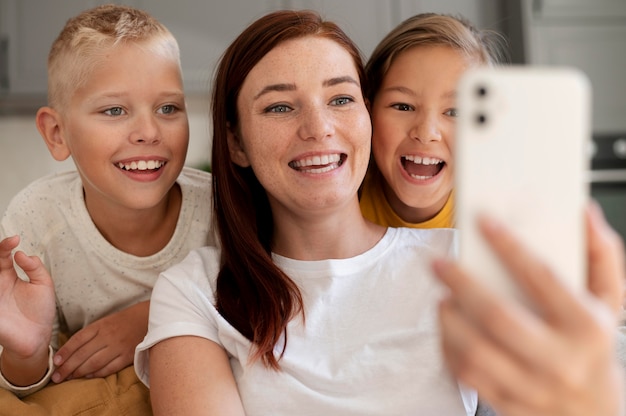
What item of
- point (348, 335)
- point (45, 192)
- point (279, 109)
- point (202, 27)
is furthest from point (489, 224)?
point (202, 27)

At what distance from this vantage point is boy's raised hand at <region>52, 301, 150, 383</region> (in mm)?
1343

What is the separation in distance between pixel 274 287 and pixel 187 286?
0.48 feet

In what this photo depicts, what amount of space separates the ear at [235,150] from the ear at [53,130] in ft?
1.42

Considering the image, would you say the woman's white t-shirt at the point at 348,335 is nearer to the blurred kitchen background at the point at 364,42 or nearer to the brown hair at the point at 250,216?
the brown hair at the point at 250,216

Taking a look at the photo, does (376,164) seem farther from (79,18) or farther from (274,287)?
(79,18)

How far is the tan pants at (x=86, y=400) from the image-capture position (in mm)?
1178

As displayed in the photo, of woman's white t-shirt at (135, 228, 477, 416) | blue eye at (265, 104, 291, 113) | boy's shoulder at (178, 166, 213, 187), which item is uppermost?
blue eye at (265, 104, 291, 113)

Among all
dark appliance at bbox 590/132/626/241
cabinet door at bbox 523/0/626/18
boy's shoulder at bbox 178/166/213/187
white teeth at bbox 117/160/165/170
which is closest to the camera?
white teeth at bbox 117/160/165/170

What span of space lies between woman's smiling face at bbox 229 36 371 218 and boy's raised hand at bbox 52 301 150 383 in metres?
0.41

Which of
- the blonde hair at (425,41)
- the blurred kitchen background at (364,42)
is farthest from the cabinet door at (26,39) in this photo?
the blonde hair at (425,41)

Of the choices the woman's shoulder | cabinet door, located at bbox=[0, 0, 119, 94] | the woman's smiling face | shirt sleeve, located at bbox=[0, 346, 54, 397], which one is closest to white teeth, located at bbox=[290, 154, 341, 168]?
the woman's smiling face

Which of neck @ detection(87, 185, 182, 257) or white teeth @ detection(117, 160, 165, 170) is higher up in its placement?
white teeth @ detection(117, 160, 165, 170)

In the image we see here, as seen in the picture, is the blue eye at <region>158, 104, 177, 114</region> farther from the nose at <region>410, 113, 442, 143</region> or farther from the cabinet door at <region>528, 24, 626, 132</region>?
the cabinet door at <region>528, 24, 626, 132</region>

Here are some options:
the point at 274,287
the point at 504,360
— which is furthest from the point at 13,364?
the point at 504,360
